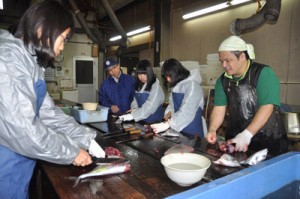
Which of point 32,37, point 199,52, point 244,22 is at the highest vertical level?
point 244,22

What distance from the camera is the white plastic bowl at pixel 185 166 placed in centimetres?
108

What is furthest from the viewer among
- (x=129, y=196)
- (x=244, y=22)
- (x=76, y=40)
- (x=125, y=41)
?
(x=76, y=40)

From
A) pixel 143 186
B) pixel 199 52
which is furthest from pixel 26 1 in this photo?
pixel 143 186

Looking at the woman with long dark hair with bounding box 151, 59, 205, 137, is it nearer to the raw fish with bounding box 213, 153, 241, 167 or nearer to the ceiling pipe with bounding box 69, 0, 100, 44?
the raw fish with bounding box 213, 153, 241, 167

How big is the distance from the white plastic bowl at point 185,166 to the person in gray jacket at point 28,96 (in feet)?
1.55

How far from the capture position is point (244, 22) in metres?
4.07

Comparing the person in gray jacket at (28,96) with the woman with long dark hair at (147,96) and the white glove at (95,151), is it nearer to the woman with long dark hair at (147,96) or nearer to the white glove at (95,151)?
the white glove at (95,151)

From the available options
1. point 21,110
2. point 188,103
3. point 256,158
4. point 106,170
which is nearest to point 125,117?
point 188,103

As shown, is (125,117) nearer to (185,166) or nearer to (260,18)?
(185,166)

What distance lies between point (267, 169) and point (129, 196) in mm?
694

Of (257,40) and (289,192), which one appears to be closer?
(289,192)

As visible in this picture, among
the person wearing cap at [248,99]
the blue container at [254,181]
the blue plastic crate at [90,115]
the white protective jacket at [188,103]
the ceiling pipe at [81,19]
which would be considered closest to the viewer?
the blue container at [254,181]

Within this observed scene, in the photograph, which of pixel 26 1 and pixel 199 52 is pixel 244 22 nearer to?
pixel 199 52

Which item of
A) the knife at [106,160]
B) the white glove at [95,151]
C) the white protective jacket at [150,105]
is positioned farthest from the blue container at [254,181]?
the white protective jacket at [150,105]
